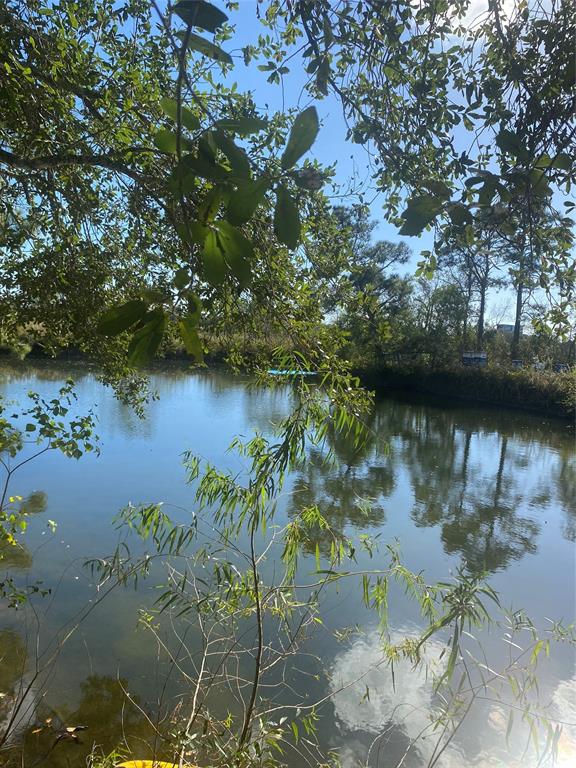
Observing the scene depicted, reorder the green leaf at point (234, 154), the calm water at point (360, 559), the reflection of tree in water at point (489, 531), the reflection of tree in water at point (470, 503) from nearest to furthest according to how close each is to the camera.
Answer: the green leaf at point (234, 154) → the calm water at point (360, 559) → the reflection of tree in water at point (489, 531) → the reflection of tree in water at point (470, 503)

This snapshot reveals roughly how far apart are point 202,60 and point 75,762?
3.57 meters

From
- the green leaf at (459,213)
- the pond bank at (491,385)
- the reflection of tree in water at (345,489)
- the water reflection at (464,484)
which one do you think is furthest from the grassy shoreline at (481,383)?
the green leaf at (459,213)

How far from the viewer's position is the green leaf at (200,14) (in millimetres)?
603

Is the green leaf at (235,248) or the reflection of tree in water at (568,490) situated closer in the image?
the green leaf at (235,248)

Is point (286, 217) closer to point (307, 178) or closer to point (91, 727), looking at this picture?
point (307, 178)

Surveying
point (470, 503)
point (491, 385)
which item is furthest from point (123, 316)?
point (491, 385)

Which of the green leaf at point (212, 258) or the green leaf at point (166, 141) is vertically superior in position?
the green leaf at point (166, 141)

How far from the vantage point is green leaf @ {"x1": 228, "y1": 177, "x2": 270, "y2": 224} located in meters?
0.56

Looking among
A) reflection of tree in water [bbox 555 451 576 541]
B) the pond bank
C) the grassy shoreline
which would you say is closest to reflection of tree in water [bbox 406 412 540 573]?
reflection of tree in water [bbox 555 451 576 541]

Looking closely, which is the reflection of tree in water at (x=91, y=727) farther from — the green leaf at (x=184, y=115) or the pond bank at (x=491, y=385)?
the pond bank at (x=491, y=385)

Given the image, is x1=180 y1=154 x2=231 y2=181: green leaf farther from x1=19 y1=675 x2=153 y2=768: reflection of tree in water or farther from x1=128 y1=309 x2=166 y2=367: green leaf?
x1=19 y1=675 x2=153 y2=768: reflection of tree in water

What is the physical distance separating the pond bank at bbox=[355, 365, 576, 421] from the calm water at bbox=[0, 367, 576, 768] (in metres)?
3.29

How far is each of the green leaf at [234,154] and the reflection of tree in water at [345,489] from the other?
4.67m

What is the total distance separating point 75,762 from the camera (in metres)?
2.69
